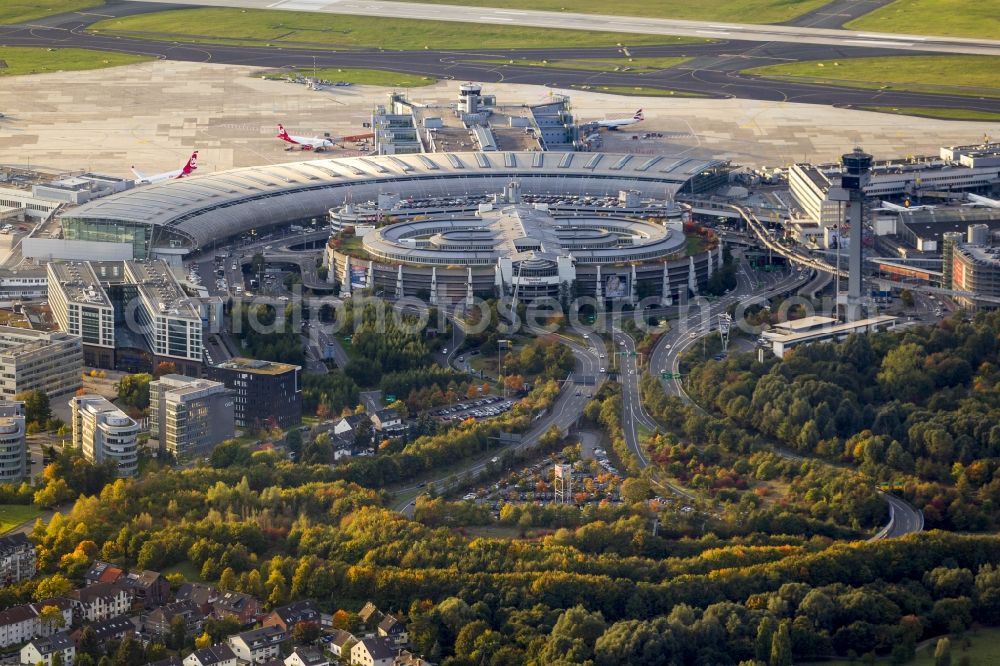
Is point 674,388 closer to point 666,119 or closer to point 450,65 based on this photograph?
point 666,119

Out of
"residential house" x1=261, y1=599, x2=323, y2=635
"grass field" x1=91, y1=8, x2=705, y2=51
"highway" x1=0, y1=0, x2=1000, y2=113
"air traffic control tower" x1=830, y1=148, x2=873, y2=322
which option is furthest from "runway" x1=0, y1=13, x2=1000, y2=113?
"residential house" x1=261, y1=599, x2=323, y2=635

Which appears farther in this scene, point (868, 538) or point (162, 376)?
point (162, 376)

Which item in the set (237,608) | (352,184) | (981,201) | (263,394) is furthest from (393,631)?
(981,201)

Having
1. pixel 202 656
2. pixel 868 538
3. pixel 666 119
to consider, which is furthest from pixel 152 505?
pixel 666 119

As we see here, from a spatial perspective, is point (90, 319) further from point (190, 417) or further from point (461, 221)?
point (461, 221)

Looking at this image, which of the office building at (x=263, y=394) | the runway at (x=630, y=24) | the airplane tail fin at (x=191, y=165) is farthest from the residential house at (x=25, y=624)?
the runway at (x=630, y=24)

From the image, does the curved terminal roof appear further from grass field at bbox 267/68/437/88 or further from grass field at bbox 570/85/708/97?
grass field at bbox 267/68/437/88
